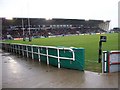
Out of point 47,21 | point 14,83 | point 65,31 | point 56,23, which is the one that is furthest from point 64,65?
point 65,31

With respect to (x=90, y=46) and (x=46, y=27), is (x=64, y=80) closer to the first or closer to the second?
(x=90, y=46)

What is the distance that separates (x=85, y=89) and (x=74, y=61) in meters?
3.47

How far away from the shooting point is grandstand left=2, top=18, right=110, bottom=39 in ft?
263

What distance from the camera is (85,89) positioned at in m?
7.42

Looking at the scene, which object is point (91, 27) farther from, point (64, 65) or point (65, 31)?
point (64, 65)

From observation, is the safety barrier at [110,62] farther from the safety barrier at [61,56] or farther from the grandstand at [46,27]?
the grandstand at [46,27]

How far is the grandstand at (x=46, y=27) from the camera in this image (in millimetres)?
80188

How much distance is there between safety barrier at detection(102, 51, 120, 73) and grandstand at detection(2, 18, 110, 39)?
6225cm

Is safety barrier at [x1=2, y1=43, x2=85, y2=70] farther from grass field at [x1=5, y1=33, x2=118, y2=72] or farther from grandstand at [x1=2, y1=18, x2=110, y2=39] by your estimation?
grandstand at [x1=2, y1=18, x2=110, y2=39]

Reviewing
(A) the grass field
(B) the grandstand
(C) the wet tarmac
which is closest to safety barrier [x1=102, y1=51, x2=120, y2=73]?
(C) the wet tarmac

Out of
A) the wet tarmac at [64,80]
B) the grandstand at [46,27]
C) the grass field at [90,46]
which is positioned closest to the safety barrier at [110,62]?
the wet tarmac at [64,80]

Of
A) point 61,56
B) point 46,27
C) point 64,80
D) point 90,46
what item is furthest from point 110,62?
point 46,27

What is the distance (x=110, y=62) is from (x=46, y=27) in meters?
83.1

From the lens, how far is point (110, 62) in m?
9.96
